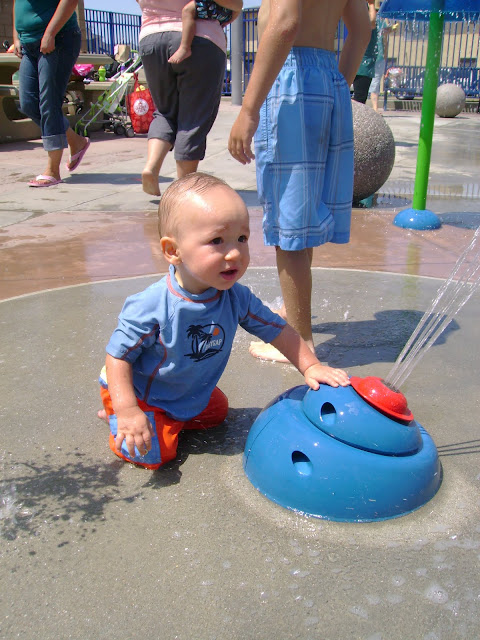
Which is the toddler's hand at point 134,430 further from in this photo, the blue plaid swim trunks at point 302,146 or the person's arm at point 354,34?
the person's arm at point 354,34

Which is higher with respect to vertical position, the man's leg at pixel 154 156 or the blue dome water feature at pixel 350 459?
the man's leg at pixel 154 156

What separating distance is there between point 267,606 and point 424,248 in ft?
11.7

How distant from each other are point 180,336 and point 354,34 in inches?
66.2

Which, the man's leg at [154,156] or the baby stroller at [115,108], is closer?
the man's leg at [154,156]

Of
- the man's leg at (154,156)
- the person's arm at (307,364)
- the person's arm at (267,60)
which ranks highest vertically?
the person's arm at (267,60)

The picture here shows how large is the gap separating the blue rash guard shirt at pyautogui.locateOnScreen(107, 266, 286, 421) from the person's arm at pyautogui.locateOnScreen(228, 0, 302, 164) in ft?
2.11

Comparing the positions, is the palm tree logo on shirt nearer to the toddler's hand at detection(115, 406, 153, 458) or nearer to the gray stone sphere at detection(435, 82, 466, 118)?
the toddler's hand at detection(115, 406, 153, 458)

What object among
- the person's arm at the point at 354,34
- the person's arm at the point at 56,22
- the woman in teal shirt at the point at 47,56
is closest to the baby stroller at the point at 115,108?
the woman in teal shirt at the point at 47,56

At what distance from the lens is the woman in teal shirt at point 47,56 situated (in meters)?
6.04

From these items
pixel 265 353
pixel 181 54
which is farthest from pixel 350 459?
pixel 181 54

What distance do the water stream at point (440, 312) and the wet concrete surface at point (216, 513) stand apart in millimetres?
59

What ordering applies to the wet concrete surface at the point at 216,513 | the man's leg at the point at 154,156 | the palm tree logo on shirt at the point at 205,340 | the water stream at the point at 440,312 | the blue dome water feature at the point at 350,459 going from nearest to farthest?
the wet concrete surface at the point at 216,513, the blue dome water feature at the point at 350,459, the palm tree logo on shirt at the point at 205,340, the water stream at the point at 440,312, the man's leg at the point at 154,156

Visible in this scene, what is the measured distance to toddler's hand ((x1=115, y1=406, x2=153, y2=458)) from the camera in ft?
6.46

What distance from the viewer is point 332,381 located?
6.67 ft
